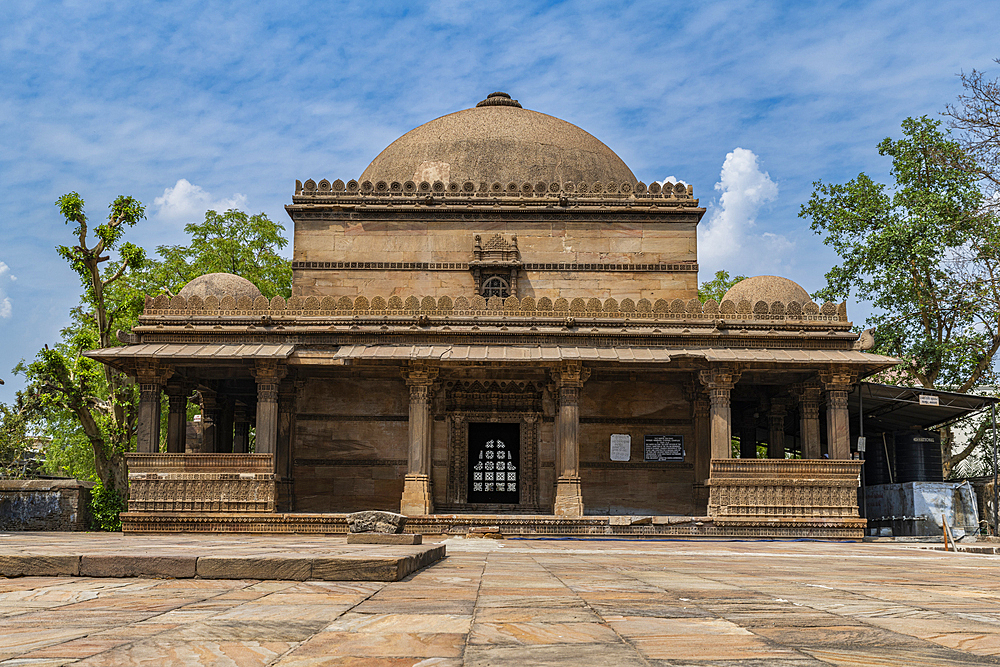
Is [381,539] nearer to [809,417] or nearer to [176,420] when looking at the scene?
[176,420]

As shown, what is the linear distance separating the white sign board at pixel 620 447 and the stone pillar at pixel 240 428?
10.0 meters

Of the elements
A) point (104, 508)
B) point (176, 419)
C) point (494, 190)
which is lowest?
point (104, 508)

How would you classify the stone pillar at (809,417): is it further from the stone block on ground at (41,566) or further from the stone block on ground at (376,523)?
the stone block on ground at (41,566)

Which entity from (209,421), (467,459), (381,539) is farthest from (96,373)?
(381,539)

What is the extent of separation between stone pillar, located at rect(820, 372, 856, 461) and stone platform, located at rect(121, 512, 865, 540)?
140 centimetres

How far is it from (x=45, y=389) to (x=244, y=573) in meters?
18.9

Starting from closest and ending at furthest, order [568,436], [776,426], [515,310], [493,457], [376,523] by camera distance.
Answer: [376,523]
[568,436]
[515,310]
[493,457]
[776,426]

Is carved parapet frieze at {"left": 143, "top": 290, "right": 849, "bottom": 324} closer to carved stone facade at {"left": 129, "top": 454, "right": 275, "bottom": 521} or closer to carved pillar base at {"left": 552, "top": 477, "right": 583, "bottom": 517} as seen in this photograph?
carved stone facade at {"left": 129, "top": 454, "right": 275, "bottom": 521}

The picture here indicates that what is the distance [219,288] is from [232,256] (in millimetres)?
13909

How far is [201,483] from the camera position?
57.6ft

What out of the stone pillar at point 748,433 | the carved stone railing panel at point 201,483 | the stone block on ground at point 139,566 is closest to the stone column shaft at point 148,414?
the carved stone railing panel at point 201,483

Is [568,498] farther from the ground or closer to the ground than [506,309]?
closer to the ground

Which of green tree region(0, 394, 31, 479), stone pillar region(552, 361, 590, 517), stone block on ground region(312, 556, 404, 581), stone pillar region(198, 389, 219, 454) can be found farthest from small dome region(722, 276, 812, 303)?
green tree region(0, 394, 31, 479)

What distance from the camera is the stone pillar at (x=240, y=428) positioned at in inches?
939
